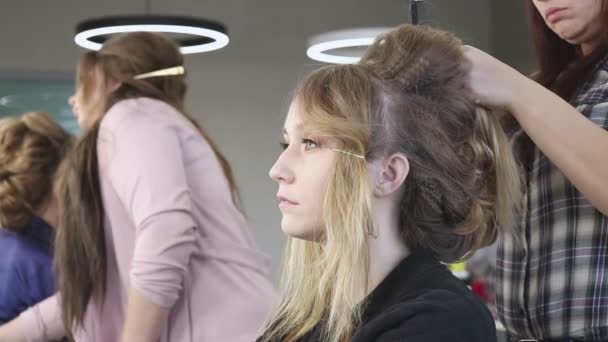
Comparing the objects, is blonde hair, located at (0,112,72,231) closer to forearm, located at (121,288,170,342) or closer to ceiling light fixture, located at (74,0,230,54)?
forearm, located at (121,288,170,342)

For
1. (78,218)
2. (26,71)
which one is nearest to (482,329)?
(78,218)

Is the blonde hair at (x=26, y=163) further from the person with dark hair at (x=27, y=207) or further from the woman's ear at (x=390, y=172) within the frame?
the woman's ear at (x=390, y=172)

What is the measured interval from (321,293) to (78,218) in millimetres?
705

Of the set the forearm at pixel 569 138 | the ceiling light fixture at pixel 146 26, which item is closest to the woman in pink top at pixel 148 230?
the forearm at pixel 569 138

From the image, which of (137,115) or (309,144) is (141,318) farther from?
(309,144)

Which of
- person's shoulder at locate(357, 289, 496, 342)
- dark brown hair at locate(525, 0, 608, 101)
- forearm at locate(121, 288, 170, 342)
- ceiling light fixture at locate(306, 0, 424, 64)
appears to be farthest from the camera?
ceiling light fixture at locate(306, 0, 424, 64)

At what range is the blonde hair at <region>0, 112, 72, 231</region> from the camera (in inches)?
85.0

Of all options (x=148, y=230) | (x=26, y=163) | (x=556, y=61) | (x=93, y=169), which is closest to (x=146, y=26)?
(x=26, y=163)

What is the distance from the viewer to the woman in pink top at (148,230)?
162cm

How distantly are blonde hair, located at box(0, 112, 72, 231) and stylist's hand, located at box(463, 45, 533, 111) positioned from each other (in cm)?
141

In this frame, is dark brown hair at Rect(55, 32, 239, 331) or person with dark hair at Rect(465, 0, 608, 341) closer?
person with dark hair at Rect(465, 0, 608, 341)

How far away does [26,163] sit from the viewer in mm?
2188

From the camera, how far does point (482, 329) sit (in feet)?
3.28

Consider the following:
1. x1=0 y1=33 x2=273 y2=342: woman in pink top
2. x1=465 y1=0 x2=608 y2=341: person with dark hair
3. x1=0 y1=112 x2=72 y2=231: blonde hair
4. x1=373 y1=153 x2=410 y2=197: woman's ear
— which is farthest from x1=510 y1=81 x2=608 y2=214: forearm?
x1=0 y1=112 x2=72 y2=231: blonde hair
